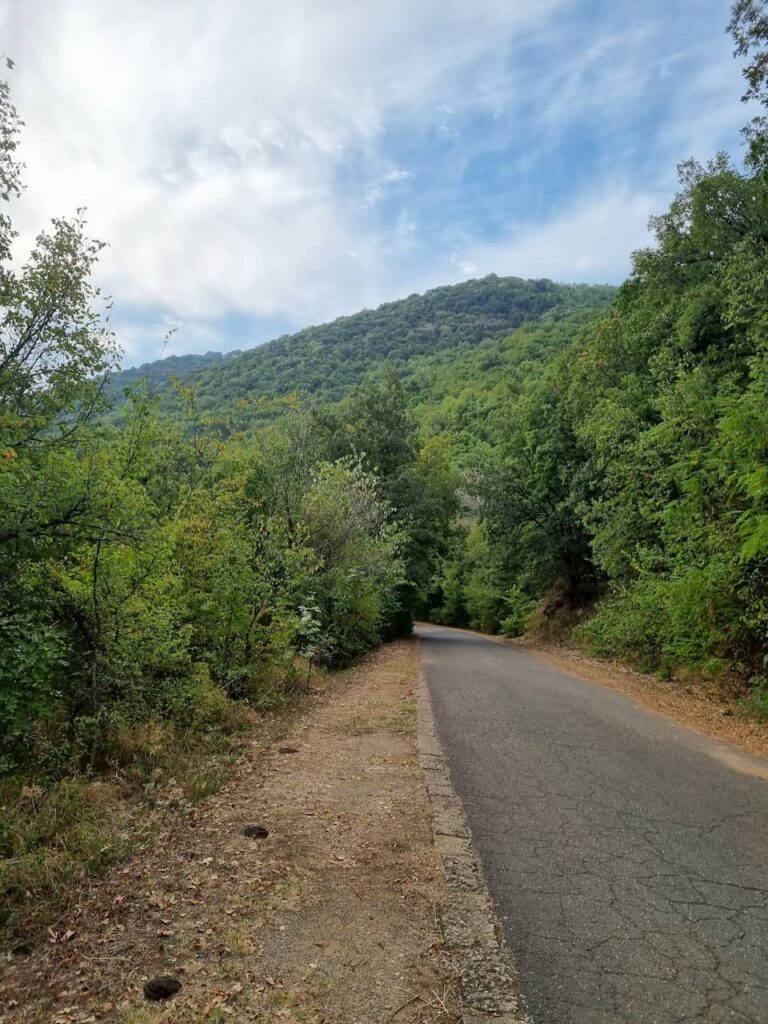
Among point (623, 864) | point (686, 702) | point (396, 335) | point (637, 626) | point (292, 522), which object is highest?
point (396, 335)

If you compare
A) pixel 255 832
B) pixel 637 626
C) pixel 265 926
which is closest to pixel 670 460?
pixel 637 626

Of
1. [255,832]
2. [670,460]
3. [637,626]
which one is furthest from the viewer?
[637,626]

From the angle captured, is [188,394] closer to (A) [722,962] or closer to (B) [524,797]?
(B) [524,797]

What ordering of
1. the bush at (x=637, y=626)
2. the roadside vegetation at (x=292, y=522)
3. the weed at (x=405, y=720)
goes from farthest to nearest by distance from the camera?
the bush at (x=637, y=626) < the weed at (x=405, y=720) < the roadside vegetation at (x=292, y=522)

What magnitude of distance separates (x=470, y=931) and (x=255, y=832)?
212 centimetres

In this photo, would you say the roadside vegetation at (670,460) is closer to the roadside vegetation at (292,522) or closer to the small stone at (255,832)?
the roadside vegetation at (292,522)

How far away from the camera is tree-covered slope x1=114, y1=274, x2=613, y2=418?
7069 centimetres

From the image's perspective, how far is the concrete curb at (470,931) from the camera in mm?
2848

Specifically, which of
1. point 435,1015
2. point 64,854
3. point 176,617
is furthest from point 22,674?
point 435,1015

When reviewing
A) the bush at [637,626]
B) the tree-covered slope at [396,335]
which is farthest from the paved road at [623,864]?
the tree-covered slope at [396,335]

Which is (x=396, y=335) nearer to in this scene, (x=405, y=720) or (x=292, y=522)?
(x=292, y=522)

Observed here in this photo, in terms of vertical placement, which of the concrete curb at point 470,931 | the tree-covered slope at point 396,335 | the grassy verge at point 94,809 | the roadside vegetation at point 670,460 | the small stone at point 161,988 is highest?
the tree-covered slope at point 396,335

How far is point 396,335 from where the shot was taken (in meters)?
112

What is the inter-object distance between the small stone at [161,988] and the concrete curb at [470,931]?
4.52 ft
